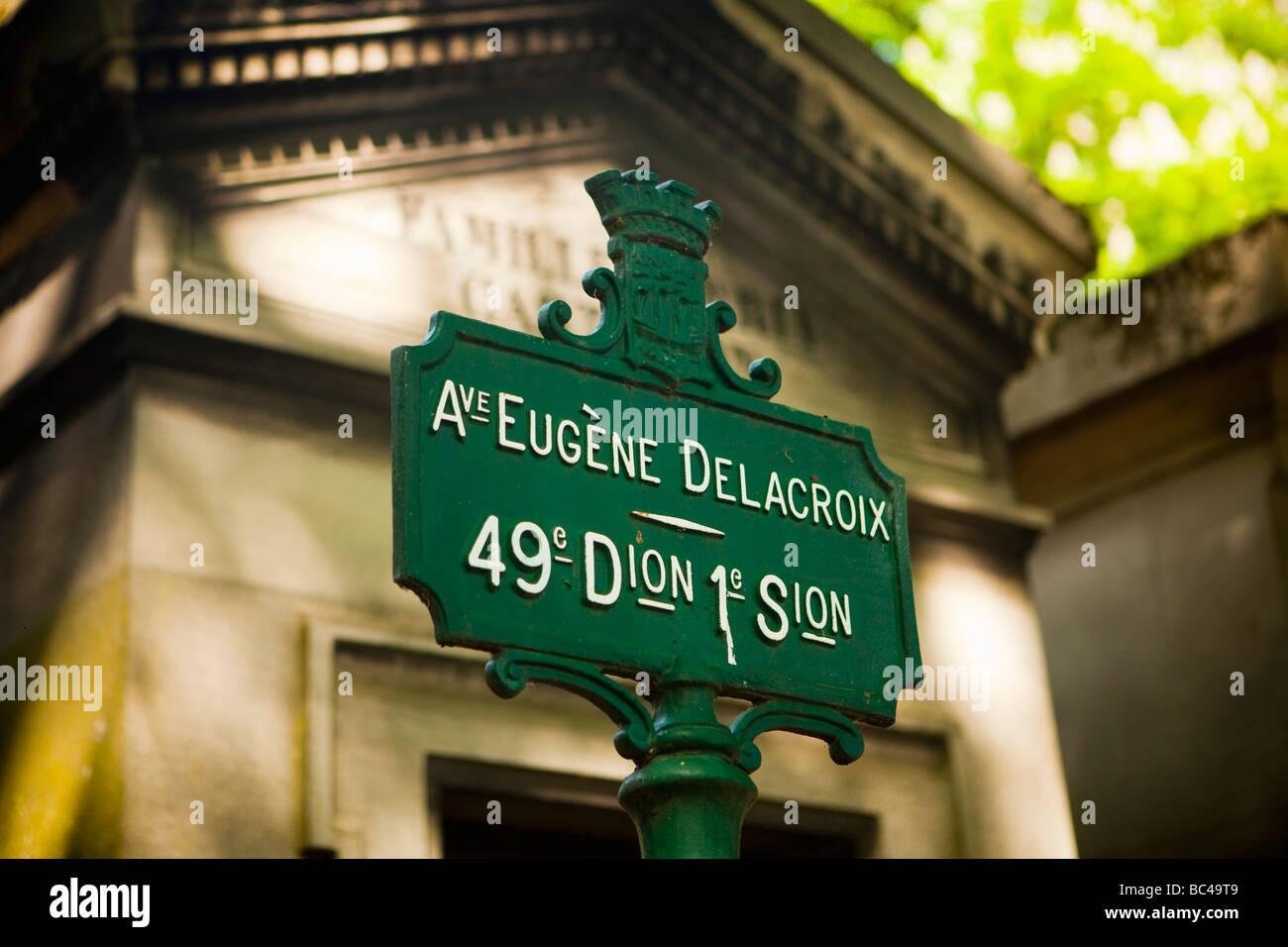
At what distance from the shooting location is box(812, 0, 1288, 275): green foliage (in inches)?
663

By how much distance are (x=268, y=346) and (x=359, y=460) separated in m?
0.67

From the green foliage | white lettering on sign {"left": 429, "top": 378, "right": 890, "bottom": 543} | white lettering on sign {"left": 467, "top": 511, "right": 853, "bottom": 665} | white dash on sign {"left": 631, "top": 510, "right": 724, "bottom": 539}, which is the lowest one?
white lettering on sign {"left": 467, "top": 511, "right": 853, "bottom": 665}

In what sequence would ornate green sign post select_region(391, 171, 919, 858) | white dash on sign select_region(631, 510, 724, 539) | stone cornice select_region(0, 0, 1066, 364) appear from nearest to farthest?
1. ornate green sign post select_region(391, 171, 919, 858)
2. white dash on sign select_region(631, 510, 724, 539)
3. stone cornice select_region(0, 0, 1066, 364)

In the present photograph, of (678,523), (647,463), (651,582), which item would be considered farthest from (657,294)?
(651,582)

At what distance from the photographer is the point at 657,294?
4.33 meters

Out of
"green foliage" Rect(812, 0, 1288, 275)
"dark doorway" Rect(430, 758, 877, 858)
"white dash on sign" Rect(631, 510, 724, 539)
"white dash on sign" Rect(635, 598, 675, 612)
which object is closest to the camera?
"white dash on sign" Rect(635, 598, 675, 612)

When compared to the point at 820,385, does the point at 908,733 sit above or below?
below

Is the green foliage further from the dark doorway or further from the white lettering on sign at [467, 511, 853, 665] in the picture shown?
the white lettering on sign at [467, 511, 853, 665]

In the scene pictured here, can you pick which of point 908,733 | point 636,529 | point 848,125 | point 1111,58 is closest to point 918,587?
point 908,733

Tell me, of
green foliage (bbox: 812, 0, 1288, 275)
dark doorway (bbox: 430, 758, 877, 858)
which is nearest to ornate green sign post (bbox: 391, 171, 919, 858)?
dark doorway (bbox: 430, 758, 877, 858)

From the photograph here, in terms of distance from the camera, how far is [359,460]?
8289mm

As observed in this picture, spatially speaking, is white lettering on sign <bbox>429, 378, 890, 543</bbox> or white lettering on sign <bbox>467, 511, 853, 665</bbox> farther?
white lettering on sign <bbox>429, 378, 890, 543</bbox>

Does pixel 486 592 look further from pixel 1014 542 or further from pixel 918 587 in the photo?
pixel 1014 542
